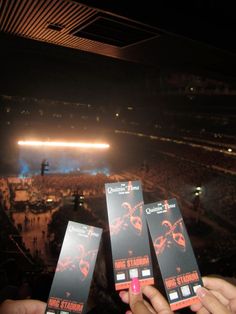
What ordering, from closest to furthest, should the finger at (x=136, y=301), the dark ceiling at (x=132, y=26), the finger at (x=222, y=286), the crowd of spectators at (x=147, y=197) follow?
the finger at (x=136, y=301) → the finger at (x=222, y=286) → the dark ceiling at (x=132, y=26) → the crowd of spectators at (x=147, y=197)

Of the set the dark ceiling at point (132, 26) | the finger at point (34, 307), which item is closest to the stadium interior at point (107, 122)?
the dark ceiling at point (132, 26)

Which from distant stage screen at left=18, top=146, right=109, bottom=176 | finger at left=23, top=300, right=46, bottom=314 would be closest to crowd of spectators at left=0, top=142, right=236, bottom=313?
distant stage screen at left=18, top=146, right=109, bottom=176

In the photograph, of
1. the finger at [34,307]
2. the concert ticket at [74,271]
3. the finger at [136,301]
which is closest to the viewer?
the finger at [136,301]

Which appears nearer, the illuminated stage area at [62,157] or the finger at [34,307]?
the finger at [34,307]

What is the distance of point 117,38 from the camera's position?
6.86 ft

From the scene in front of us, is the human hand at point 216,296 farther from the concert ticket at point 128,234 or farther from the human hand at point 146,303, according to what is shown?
the concert ticket at point 128,234

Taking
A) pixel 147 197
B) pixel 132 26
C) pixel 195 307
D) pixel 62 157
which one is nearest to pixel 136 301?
pixel 195 307

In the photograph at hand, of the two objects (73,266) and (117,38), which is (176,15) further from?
(73,266)

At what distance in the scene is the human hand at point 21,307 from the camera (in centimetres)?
109

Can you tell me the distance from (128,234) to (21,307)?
0.60m

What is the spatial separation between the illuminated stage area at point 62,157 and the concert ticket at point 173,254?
970 cm

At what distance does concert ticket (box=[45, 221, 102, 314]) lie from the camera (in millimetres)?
1431

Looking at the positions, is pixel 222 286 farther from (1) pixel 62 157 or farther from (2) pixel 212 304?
(1) pixel 62 157

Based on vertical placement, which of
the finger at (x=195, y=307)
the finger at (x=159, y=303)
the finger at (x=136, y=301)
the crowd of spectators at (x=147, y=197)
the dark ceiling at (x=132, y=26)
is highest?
the dark ceiling at (x=132, y=26)
